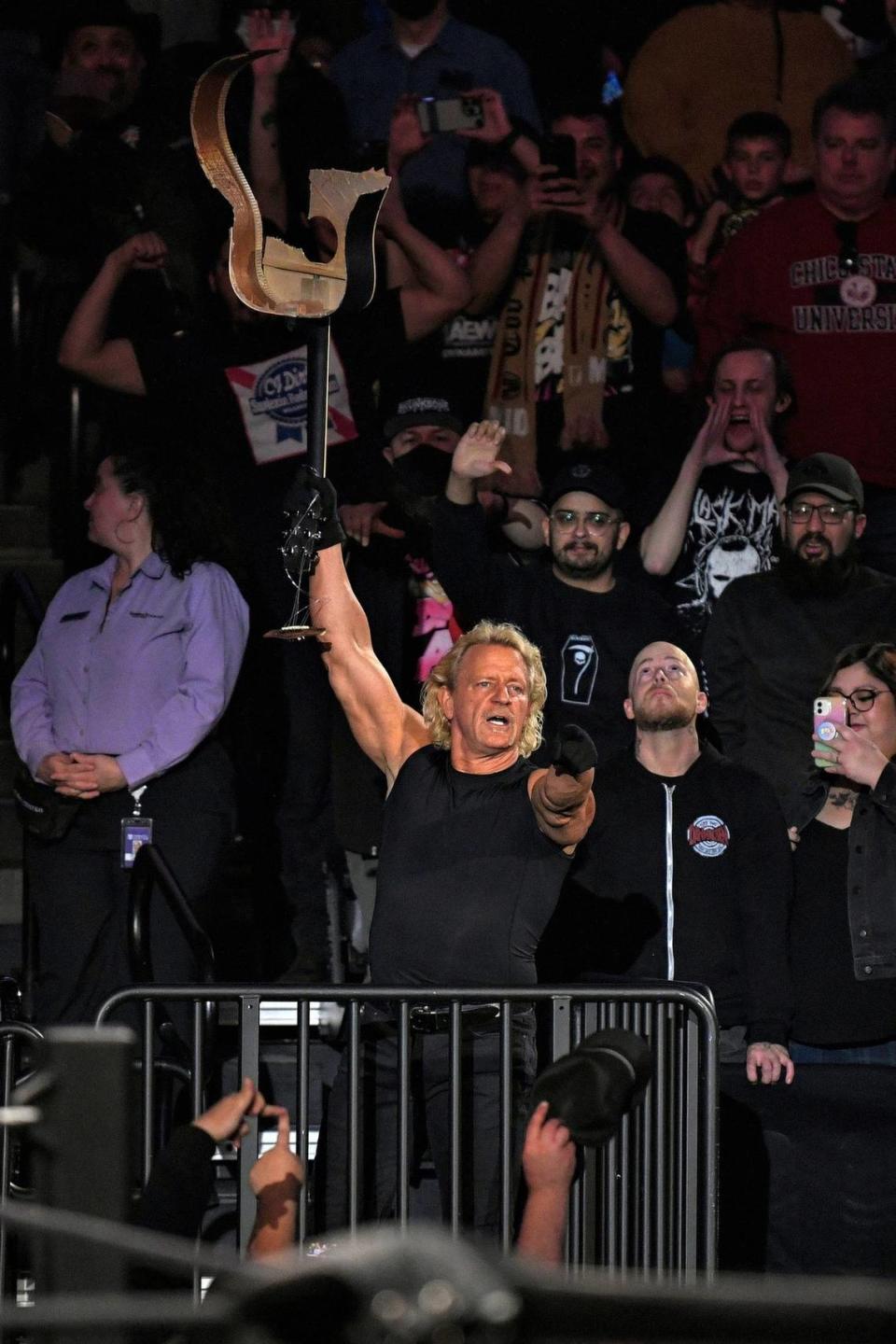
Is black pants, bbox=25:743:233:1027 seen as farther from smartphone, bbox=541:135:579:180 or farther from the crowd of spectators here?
smartphone, bbox=541:135:579:180

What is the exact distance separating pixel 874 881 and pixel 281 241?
7.55 ft

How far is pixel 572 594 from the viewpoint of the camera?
6.49 meters

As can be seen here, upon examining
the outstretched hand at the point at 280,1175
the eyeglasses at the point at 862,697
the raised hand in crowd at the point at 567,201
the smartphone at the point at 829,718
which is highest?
the raised hand in crowd at the point at 567,201

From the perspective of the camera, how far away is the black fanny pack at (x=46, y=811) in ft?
20.4

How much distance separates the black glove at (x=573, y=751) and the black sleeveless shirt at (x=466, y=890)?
0.40 metres

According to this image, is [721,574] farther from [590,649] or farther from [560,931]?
[560,931]

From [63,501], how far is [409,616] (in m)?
1.52

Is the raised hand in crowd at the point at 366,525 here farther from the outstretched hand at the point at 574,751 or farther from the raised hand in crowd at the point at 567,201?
the outstretched hand at the point at 574,751

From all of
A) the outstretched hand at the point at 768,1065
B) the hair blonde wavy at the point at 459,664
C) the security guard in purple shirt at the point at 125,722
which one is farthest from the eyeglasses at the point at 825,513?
the outstretched hand at the point at 768,1065

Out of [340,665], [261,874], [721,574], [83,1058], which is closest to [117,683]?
[261,874]

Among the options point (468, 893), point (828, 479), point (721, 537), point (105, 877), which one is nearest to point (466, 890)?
point (468, 893)

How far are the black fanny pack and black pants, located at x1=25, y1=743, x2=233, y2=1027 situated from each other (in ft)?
0.15

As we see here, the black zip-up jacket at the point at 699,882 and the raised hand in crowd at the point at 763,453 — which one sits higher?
the raised hand in crowd at the point at 763,453

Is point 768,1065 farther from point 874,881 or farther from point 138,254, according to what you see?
point 138,254
